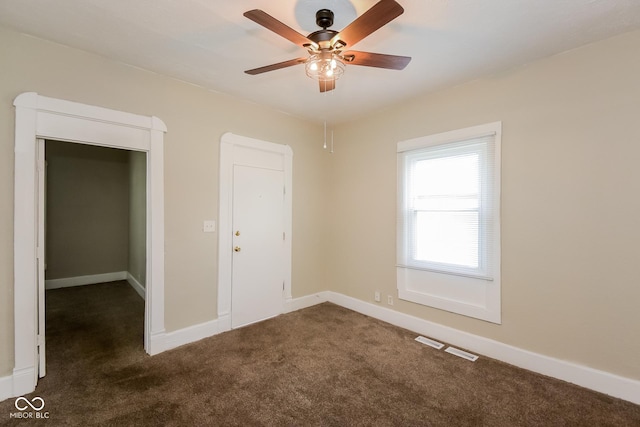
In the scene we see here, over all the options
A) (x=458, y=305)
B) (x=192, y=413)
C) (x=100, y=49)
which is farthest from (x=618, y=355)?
(x=100, y=49)

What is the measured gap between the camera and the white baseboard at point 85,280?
507 centimetres

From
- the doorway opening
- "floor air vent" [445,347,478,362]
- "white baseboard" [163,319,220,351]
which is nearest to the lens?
"floor air vent" [445,347,478,362]

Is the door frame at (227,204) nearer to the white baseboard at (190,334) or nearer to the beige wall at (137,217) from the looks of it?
the white baseboard at (190,334)

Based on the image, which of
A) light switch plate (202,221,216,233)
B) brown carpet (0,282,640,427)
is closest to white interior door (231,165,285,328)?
light switch plate (202,221,216,233)

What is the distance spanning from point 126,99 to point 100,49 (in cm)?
41

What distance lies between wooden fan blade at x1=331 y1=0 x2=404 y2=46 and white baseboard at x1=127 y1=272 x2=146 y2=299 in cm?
472

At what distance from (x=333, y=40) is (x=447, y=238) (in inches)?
90.5

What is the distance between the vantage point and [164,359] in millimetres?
2672

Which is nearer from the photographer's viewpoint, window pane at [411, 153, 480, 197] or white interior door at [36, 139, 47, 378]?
white interior door at [36, 139, 47, 378]

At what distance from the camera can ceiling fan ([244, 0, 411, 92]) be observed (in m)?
1.49

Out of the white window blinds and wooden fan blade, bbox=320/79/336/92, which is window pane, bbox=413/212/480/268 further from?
wooden fan blade, bbox=320/79/336/92

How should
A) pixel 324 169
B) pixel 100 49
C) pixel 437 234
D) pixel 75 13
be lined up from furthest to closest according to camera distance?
1. pixel 324 169
2. pixel 437 234
3. pixel 100 49
4. pixel 75 13

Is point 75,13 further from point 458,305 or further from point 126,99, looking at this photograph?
point 458,305

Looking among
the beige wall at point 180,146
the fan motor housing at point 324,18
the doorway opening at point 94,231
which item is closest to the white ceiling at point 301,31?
the fan motor housing at point 324,18
